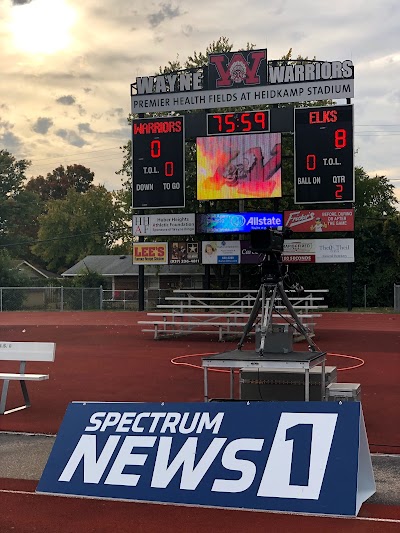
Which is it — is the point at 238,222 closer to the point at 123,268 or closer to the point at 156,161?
the point at 156,161

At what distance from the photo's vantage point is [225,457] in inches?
238

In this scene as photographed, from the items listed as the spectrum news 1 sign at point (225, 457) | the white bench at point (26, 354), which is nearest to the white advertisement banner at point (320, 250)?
the white bench at point (26, 354)

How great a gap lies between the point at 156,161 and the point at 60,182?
238 feet

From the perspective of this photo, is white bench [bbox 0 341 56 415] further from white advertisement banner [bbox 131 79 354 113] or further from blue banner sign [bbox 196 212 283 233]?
white advertisement banner [bbox 131 79 354 113]

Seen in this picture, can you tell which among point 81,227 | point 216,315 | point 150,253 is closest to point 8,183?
point 81,227

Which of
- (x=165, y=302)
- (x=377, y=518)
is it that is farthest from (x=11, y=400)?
(x=165, y=302)

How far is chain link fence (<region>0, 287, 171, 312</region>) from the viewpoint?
40.9 metres

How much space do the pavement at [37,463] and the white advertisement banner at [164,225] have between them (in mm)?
27507

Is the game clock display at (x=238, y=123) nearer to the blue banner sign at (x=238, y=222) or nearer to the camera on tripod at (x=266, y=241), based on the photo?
the blue banner sign at (x=238, y=222)

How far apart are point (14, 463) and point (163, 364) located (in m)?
7.89

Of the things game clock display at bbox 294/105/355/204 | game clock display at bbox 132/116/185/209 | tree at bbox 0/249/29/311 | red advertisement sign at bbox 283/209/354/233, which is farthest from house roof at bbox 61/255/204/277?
game clock display at bbox 294/105/355/204

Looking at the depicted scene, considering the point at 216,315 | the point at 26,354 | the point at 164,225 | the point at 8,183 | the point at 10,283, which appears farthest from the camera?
the point at 8,183

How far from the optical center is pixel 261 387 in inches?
357

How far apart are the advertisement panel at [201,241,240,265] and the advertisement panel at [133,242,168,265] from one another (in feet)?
7.88
